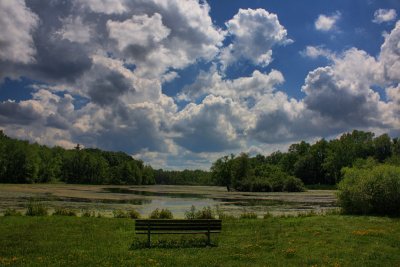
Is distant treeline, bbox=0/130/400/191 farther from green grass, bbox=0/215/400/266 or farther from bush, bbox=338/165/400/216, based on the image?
green grass, bbox=0/215/400/266

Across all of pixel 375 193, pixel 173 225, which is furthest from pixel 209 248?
pixel 375 193

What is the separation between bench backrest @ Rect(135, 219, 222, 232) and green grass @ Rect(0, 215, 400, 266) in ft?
2.23

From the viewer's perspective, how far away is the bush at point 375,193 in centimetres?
2867

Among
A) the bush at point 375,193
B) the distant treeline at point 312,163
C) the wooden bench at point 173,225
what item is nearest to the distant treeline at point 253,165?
the distant treeline at point 312,163

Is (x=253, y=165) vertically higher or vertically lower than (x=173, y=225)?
higher

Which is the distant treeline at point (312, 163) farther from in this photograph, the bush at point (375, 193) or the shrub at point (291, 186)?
the bush at point (375, 193)

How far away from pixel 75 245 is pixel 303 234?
404 inches

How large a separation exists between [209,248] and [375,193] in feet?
57.5

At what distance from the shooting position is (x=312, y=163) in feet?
507

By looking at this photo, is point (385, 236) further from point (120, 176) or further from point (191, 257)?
point (120, 176)

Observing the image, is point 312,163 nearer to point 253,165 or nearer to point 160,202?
point 253,165

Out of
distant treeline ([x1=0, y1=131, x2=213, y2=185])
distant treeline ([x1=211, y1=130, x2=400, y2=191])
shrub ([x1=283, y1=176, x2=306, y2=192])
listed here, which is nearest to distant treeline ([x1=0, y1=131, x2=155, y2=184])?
distant treeline ([x1=0, y1=131, x2=213, y2=185])

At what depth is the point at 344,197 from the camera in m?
30.5

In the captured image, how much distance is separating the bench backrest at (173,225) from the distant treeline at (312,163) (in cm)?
9003
